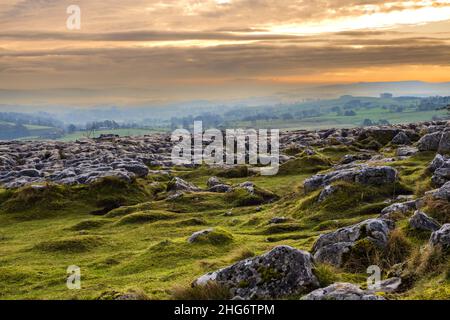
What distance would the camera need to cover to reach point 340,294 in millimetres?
14820

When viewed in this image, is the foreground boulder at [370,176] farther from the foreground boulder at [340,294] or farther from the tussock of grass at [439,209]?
the foreground boulder at [340,294]

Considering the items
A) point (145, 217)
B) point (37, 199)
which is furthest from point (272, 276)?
point (37, 199)

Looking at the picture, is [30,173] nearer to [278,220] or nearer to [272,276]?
[278,220]

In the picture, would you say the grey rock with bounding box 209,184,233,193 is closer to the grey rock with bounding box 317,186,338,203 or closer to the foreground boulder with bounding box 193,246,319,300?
the grey rock with bounding box 317,186,338,203

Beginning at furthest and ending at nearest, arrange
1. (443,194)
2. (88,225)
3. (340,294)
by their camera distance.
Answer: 1. (88,225)
2. (443,194)
3. (340,294)

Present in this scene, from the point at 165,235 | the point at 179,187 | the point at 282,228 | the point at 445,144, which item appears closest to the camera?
the point at 282,228

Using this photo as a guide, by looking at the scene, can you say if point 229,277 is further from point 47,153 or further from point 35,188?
point 47,153

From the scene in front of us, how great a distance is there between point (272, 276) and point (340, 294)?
2.81 m

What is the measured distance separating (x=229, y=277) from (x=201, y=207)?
128 ft

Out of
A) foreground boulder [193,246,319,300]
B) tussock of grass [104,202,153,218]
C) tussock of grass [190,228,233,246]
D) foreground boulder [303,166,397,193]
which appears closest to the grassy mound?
tussock of grass [104,202,153,218]

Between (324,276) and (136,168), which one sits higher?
(324,276)

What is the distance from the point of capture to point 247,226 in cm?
4462
